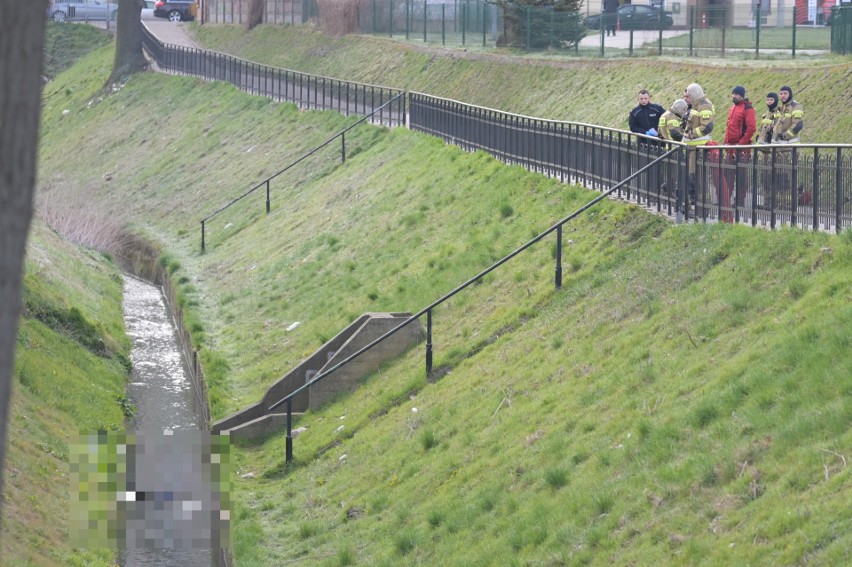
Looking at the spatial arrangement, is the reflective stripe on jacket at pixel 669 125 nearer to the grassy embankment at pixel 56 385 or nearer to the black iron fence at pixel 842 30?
the grassy embankment at pixel 56 385

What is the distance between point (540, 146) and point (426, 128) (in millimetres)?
9127

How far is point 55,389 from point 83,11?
62.6 meters

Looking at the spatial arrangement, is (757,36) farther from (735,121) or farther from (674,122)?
(735,121)

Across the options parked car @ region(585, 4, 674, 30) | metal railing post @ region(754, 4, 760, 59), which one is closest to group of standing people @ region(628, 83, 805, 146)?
metal railing post @ region(754, 4, 760, 59)

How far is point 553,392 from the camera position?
14.0m

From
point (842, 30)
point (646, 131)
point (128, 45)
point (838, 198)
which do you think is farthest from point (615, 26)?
point (128, 45)

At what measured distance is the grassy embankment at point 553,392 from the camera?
394 inches

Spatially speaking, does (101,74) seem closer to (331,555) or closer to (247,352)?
(247,352)

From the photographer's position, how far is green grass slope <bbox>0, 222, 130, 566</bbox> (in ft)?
44.3

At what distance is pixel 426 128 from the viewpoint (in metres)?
32.3

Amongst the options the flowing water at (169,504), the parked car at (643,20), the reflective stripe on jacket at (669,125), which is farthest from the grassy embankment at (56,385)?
the parked car at (643,20)

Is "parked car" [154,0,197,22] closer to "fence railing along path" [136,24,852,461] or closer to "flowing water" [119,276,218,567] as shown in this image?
"fence railing along path" [136,24,852,461]

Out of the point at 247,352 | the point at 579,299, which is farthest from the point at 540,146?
the point at 579,299

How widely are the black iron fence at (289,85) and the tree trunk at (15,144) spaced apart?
30.9 meters
